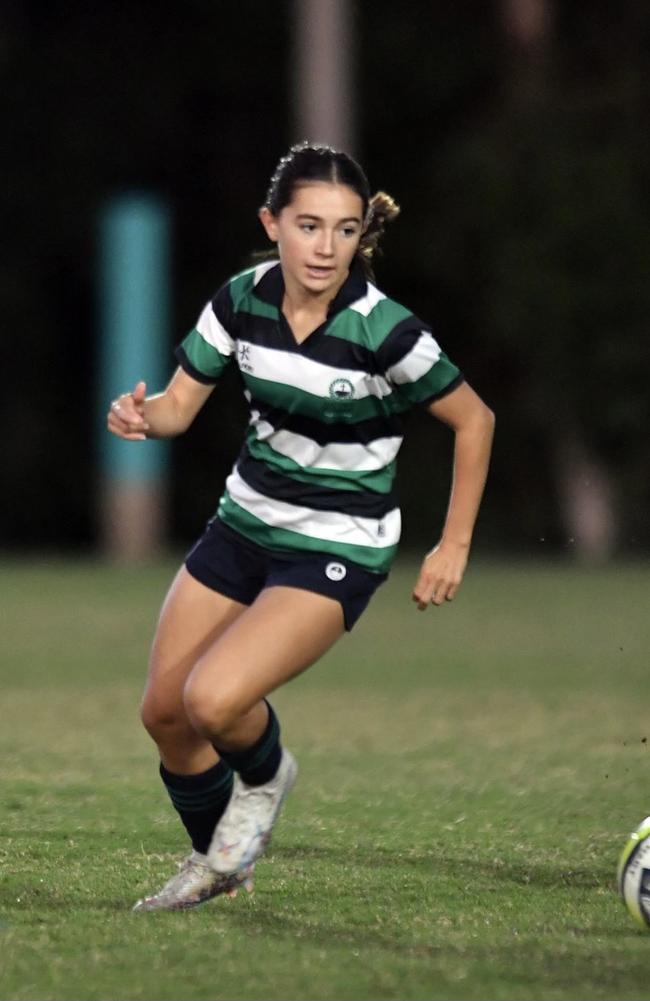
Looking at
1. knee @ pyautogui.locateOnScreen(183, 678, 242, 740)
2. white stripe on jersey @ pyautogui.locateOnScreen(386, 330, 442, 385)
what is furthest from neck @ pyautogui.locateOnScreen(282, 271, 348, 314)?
knee @ pyautogui.locateOnScreen(183, 678, 242, 740)

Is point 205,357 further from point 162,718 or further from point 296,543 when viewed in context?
point 162,718

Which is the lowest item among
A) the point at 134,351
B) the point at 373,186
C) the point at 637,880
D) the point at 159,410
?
the point at 134,351

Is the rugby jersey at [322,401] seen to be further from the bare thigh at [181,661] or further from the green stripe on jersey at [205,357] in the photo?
the bare thigh at [181,661]

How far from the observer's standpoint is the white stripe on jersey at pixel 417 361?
4773 millimetres

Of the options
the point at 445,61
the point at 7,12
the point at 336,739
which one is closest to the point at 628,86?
the point at 445,61

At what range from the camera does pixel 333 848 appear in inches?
226

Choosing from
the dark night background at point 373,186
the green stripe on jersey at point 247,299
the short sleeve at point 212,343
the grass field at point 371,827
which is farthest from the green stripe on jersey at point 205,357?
the dark night background at point 373,186

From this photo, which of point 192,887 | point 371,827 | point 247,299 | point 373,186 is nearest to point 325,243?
point 247,299

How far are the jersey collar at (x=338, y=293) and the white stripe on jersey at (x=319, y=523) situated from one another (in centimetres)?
46

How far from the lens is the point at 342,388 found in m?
4.81

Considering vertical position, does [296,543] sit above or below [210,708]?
above

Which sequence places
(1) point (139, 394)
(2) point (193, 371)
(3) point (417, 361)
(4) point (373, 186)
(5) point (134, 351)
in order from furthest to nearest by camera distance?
(4) point (373, 186) < (5) point (134, 351) < (2) point (193, 371) < (1) point (139, 394) < (3) point (417, 361)

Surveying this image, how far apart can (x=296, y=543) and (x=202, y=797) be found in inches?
26.2

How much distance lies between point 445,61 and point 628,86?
301 centimetres
